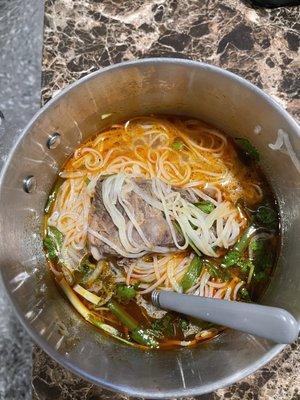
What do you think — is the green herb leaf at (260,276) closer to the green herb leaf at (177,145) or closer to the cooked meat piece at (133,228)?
the cooked meat piece at (133,228)

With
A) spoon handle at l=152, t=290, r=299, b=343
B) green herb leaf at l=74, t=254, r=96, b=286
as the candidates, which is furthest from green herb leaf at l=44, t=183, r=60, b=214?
spoon handle at l=152, t=290, r=299, b=343

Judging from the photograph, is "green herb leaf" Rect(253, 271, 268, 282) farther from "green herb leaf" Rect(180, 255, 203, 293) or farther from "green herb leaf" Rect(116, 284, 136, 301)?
"green herb leaf" Rect(116, 284, 136, 301)

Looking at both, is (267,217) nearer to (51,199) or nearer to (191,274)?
(191,274)

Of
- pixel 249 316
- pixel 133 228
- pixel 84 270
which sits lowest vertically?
pixel 84 270

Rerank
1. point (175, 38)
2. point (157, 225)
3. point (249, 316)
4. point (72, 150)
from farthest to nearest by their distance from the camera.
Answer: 1. point (175, 38)
2. point (72, 150)
3. point (157, 225)
4. point (249, 316)

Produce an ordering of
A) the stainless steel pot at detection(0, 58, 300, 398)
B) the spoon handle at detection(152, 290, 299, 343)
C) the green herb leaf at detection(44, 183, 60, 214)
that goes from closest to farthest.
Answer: the spoon handle at detection(152, 290, 299, 343)
the stainless steel pot at detection(0, 58, 300, 398)
the green herb leaf at detection(44, 183, 60, 214)

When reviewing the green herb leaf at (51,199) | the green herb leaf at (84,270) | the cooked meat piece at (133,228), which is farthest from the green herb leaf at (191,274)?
the green herb leaf at (51,199)

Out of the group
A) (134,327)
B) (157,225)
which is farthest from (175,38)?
(134,327)

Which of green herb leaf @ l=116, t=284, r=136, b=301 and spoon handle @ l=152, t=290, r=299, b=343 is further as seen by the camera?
green herb leaf @ l=116, t=284, r=136, b=301
